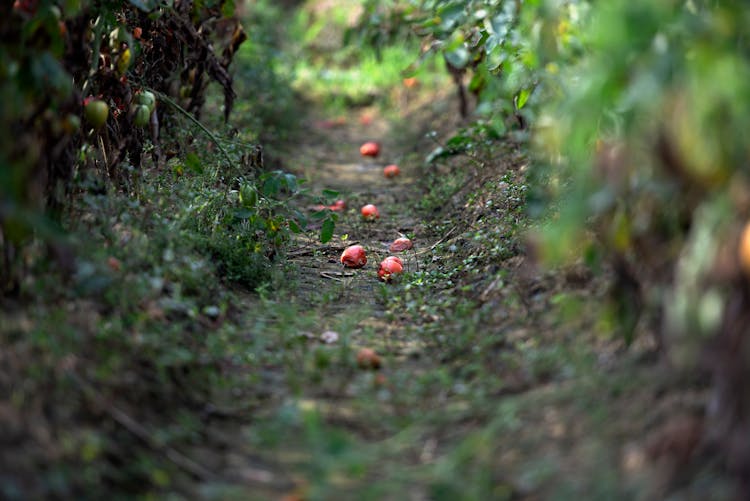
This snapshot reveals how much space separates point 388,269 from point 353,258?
27 centimetres

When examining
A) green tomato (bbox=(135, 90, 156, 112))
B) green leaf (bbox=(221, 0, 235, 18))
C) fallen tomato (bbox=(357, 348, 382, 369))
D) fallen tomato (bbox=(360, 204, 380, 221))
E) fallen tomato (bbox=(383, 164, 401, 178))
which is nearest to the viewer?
fallen tomato (bbox=(357, 348, 382, 369))

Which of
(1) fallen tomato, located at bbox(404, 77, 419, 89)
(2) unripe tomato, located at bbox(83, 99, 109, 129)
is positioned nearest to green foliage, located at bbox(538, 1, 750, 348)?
(2) unripe tomato, located at bbox(83, 99, 109, 129)

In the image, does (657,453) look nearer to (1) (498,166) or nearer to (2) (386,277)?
(2) (386,277)

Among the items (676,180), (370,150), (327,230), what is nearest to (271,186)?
(327,230)

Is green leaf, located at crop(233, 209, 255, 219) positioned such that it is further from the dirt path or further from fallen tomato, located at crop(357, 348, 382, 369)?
fallen tomato, located at crop(357, 348, 382, 369)

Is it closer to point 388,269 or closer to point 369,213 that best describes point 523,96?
point 388,269

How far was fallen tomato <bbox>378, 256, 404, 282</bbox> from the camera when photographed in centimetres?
394

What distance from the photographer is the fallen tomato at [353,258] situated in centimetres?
415

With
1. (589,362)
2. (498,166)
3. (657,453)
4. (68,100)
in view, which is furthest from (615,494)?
(498,166)

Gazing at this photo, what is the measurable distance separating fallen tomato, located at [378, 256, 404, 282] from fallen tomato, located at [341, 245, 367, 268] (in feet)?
0.63

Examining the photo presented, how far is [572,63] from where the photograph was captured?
2.86 metres

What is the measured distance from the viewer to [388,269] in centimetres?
395

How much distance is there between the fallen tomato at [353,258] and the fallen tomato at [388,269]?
19 centimetres

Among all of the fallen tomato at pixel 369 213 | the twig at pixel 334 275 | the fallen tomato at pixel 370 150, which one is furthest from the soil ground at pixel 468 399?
the fallen tomato at pixel 370 150
